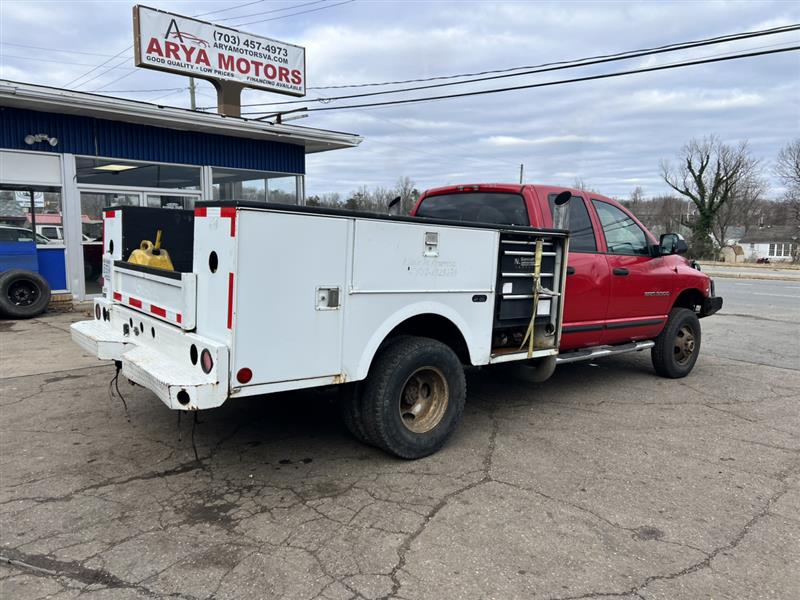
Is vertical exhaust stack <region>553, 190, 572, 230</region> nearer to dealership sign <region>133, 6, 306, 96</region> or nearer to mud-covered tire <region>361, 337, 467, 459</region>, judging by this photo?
mud-covered tire <region>361, 337, 467, 459</region>

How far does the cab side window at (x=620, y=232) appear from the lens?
6.06 metres

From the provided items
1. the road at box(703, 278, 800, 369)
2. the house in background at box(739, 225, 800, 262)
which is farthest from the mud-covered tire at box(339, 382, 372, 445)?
the house in background at box(739, 225, 800, 262)

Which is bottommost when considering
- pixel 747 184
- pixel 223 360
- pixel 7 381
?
pixel 7 381

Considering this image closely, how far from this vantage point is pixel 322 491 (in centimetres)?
381

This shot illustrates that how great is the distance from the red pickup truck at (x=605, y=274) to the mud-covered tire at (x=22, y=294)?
24.9ft

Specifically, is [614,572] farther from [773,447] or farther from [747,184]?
[747,184]

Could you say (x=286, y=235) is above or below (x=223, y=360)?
above

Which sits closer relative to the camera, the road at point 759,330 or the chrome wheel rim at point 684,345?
the chrome wheel rim at point 684,345

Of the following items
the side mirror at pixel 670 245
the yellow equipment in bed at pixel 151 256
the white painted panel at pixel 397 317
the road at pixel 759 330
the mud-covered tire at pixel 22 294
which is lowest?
the road at pixel 759 330

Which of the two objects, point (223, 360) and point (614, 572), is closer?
point (614, 572)

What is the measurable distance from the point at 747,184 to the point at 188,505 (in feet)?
220

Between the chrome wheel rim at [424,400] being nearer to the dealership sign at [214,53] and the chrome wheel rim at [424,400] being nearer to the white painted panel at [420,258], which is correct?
the white painted panel at [420,258]

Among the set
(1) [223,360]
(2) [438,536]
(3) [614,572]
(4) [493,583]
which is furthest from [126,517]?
(3) [614,572]

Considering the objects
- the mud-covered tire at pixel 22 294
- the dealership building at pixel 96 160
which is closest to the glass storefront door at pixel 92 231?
the dealership building at pixel 96 160
